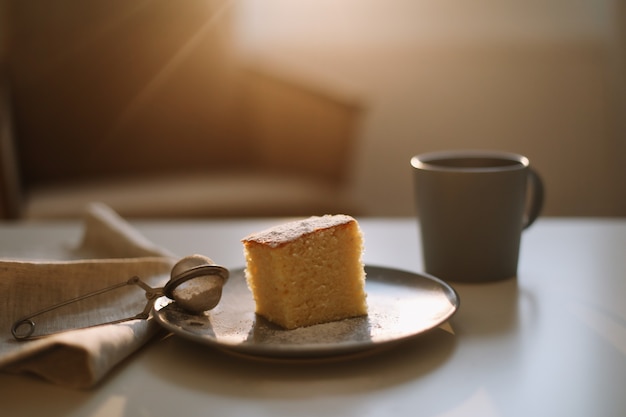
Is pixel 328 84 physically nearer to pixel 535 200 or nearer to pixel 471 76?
pixel 471 76

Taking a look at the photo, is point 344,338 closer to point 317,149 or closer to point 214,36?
point 317,149

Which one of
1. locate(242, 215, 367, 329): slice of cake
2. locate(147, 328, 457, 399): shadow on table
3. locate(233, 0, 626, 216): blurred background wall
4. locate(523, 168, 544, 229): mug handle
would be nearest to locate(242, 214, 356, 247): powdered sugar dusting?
locate(242, 215, 367, 329): slice of cake

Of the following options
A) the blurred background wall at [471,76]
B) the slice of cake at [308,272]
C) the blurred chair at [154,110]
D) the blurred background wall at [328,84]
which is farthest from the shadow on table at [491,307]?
the blurred background wall at [471,76]

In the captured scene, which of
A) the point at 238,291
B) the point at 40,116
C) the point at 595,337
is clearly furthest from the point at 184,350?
the point at 40,116

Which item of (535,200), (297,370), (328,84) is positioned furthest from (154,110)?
(297,370)

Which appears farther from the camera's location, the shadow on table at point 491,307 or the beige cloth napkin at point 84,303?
the shadow on table at point 491,307

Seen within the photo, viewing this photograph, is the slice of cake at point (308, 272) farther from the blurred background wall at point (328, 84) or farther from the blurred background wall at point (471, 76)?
A: the blurred background wall at point (471, 76)

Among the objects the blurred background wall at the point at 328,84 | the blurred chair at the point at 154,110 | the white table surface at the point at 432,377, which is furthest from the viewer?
the blurred background wall at the point at 328,84
